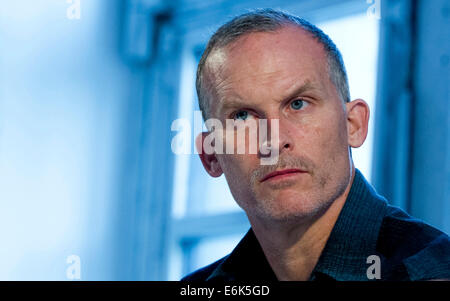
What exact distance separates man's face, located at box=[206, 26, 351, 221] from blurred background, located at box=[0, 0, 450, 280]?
0.72 m

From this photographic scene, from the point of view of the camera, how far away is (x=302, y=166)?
3.09 feet

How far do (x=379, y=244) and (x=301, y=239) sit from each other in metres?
0.11

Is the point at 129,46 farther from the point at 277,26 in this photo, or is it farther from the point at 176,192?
the point at 277,26

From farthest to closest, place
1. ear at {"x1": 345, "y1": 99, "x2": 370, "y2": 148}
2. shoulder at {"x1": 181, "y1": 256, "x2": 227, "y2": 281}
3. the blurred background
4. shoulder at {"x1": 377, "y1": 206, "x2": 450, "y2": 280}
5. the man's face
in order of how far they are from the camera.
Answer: the blurred background < shoulder at {"x1": 181, "y1": 256, "x2": 227, "y2": 281} < ear at {"x1": 345, "y1": 99, "x2": 370, "y2": 148} < the man's face < shoulder at {"x1": 377, "y1": 206, "x2": 450, "y2": 280}

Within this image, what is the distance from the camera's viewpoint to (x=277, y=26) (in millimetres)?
1042

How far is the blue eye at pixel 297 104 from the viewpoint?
3.27 ft

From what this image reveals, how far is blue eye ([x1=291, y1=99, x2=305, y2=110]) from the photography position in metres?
1.00

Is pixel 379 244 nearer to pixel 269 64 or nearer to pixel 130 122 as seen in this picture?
pixel 269 64

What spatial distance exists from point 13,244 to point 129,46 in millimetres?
742

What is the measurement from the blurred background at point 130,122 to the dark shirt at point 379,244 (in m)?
0.71

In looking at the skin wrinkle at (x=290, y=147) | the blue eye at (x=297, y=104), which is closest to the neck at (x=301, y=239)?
the skin wrinkle at (x=290, y=147)

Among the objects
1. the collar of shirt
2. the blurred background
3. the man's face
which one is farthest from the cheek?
the blurred background

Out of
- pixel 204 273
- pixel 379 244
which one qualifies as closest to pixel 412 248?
pixel 379 244

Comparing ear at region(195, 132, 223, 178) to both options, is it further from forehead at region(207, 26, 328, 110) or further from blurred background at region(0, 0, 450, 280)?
blurred background at region(0, 0, 450, 280)
